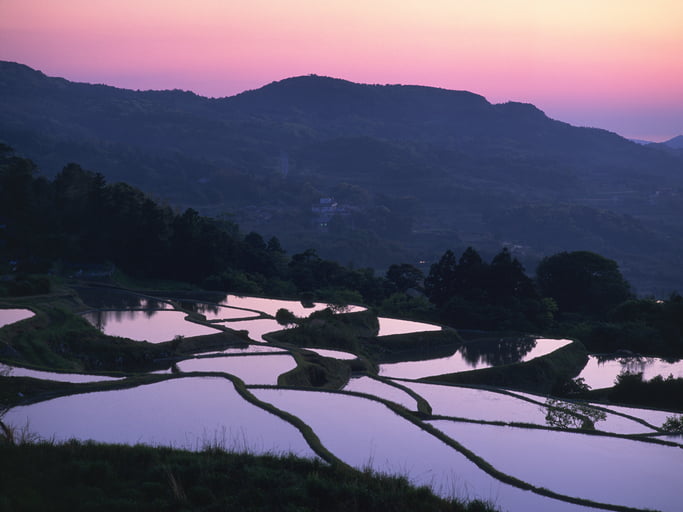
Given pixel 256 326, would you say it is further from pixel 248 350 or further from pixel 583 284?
pixel 583 284

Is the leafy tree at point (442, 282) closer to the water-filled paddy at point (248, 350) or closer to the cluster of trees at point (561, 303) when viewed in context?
the cluster of trees at point (561, 303)

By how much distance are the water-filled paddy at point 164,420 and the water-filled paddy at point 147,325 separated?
23.9 feet

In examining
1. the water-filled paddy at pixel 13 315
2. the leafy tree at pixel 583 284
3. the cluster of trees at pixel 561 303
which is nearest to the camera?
the water-filled paddy at pixel 13 315

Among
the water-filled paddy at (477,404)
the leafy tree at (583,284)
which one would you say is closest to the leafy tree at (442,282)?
the leafy tree at (583,284)

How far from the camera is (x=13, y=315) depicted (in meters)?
21.4

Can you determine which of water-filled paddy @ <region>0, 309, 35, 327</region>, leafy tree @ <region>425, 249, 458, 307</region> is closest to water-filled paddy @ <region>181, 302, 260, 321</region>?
water-filled paddy @ <region>0, 309, 35, 327</region>

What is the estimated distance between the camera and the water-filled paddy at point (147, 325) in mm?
21906

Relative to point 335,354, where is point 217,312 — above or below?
above

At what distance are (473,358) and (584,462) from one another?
1283 cm

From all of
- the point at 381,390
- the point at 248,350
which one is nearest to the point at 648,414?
the point at 381,390

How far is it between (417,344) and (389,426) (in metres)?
13.1

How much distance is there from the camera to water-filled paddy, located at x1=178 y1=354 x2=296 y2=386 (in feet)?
57.1

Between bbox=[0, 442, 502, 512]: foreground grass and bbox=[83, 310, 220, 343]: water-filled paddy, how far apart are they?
1196cm

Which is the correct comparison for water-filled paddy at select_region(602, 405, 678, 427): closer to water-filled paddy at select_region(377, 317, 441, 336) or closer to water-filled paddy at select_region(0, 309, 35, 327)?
water-filled paddy at select_region(377, 317, 441, 336)
